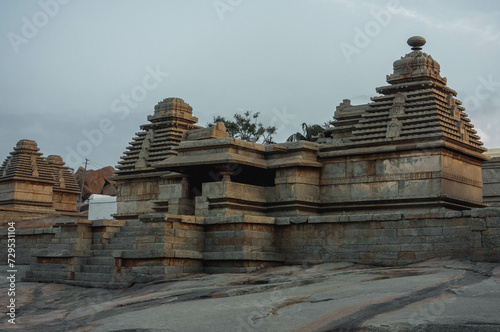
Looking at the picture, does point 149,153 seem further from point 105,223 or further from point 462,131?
point 462,131

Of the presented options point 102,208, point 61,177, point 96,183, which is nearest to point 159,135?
point 61,177

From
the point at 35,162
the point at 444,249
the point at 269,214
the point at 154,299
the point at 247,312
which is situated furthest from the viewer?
the point at 35,162

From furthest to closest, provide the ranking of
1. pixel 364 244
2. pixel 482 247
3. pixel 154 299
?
pixel 364 244, pixel 482 247, pixel 154 299

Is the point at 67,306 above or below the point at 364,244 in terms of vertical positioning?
below

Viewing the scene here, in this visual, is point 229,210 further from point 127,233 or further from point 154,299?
point 154,299

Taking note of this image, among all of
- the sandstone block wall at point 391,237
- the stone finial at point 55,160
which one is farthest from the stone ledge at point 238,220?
the stone finial at point 55,160

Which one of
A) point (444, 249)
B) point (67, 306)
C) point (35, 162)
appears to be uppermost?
point (35, 162)

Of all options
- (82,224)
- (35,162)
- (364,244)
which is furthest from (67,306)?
(35,162)

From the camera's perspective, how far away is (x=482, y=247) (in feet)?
45.9

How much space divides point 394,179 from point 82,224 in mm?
8459

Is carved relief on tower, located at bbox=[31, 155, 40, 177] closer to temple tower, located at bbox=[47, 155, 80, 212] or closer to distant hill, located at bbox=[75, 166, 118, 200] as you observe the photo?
temple tower, located at bbox=[47, 155, 80, 212]

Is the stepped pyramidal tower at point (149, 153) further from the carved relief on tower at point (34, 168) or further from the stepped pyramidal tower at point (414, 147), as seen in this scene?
the carved relief on tower at point (34, 168)

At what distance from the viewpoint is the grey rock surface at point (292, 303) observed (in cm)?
902

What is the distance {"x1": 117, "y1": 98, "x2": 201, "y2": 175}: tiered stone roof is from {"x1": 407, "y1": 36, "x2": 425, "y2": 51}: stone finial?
9.91 meters
